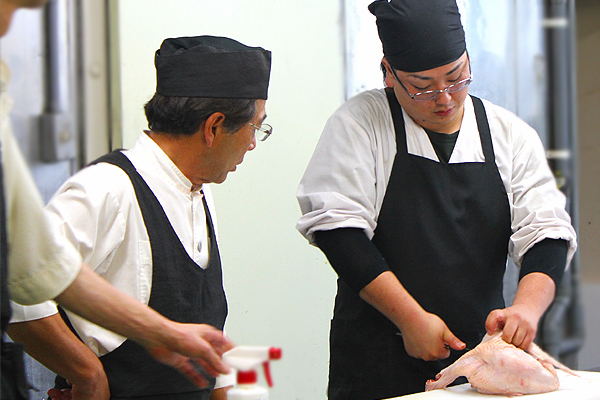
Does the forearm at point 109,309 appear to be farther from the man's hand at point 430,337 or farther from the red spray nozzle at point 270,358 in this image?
the man's hand at point 430,337

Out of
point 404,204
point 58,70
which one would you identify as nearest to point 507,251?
point 404,204

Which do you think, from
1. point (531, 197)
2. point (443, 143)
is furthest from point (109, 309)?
point (531, 197)

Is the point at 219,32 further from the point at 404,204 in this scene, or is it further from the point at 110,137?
the point at 404,204

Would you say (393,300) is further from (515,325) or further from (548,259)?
A: (548,259)

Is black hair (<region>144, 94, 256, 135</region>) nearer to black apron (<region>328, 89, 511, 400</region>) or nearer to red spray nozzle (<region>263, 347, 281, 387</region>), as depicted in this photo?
black apron (<region>328, 89, 511, 400</region>)

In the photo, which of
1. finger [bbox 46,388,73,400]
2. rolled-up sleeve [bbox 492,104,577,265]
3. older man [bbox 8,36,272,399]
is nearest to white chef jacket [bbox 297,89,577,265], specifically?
rolled-up sleeve [bbox 492,104,577,265]

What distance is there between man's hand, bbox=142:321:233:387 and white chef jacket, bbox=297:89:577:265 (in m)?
0.60

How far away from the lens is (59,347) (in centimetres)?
144

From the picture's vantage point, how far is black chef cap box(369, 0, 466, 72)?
1766 mm

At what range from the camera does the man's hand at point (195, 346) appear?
1129 mm

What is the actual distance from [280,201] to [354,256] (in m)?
1.00

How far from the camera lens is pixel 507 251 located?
1896 mm

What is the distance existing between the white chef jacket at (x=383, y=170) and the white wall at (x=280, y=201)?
28.1 inches

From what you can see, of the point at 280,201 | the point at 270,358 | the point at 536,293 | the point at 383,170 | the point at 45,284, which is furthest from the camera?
the point at 280,201
